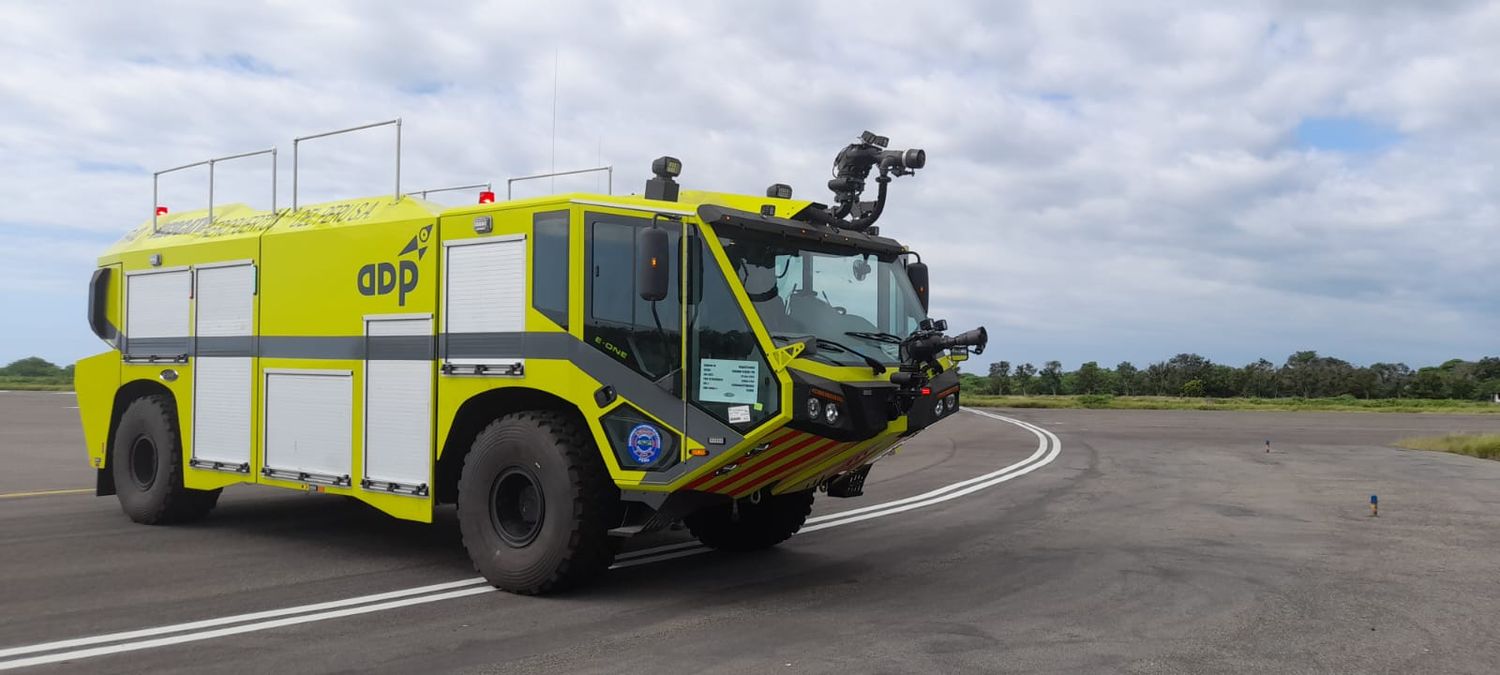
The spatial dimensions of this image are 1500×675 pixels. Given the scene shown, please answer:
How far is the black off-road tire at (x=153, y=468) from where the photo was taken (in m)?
10.5

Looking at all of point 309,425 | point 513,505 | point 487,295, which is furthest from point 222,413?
point 513,505

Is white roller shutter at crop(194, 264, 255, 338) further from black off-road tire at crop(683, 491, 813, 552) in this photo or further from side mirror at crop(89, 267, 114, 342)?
black off-road tire at crop(683, 491, 813, 552)

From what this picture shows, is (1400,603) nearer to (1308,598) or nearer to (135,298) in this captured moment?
(1308,598)

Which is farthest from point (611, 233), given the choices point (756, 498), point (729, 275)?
point (756, 498)

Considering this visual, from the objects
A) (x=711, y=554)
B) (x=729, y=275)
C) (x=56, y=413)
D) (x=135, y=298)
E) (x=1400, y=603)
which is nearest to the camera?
→ (x=729, y=275)

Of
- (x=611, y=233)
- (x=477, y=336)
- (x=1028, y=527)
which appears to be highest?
(x=611, y=233)

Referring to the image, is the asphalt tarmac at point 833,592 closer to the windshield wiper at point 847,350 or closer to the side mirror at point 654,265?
the windshield wiper at point 847,350

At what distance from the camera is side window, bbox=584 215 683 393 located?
7180 millimetres

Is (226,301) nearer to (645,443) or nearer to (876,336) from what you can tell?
(645,443)

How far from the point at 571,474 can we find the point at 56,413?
108ft

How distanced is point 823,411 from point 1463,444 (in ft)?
76.5

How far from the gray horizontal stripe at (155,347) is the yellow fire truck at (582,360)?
89cm

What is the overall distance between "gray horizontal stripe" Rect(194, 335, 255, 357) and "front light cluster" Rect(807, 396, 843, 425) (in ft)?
18.5

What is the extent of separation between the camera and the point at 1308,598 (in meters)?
7.86
